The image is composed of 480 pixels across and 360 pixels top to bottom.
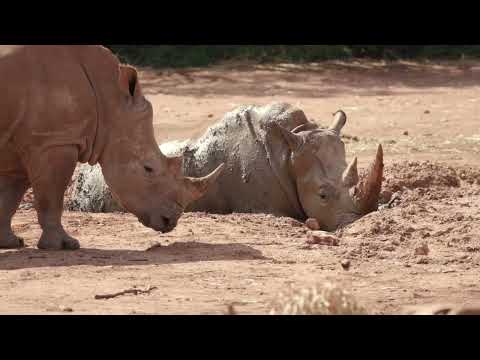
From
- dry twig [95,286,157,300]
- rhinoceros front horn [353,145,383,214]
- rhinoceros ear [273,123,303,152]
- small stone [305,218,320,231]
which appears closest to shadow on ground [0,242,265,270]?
dry twig [95,286,157,300]

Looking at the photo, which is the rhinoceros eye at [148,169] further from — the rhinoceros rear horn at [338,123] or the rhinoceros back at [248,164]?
the rhinoceros rear horn at [338,123]

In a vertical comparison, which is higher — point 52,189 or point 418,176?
point 52,189

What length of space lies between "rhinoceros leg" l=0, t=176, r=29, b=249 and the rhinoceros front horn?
2722 millimetres

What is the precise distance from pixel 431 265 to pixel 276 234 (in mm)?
1600

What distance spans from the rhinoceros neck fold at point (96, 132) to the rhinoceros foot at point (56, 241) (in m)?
0.56

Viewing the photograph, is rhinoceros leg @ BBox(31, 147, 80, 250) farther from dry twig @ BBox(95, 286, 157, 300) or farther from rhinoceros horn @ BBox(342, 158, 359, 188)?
rhinoceros horn @ BBox(342, 158, 359, 188)

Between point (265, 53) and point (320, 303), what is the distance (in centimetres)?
1479

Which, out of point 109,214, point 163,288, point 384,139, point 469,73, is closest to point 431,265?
point 163,288

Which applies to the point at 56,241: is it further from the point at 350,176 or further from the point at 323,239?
the point at 350,176

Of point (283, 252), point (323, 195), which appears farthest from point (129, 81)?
point (323, 195)

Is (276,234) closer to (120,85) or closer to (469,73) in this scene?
(120,85)

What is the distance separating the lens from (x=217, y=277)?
6617mm

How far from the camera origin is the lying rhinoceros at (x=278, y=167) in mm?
9125

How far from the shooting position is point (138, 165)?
780 centimetres
